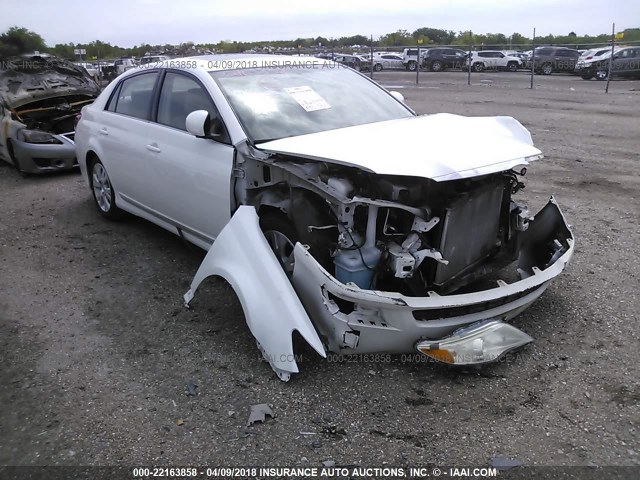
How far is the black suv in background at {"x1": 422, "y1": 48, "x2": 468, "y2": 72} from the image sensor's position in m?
33.5

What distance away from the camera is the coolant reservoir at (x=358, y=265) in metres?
3.18

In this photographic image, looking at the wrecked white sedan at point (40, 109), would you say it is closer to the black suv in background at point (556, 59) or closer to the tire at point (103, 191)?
the tire at point (103, 191)

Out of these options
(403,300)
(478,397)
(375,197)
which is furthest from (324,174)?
(478,397)

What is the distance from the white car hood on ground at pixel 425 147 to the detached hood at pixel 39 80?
689 cm

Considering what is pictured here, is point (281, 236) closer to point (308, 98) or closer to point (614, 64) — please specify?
point (308, 98)

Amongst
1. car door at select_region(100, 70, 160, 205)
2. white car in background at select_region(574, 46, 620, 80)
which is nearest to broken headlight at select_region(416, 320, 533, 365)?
car door at select_region(100, 70, 160, 205)

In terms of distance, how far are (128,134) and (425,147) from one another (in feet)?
9.86

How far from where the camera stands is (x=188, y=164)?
4211mm

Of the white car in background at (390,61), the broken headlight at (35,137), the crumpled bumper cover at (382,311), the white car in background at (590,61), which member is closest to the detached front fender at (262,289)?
the crumpled bumper cover at (382,311)

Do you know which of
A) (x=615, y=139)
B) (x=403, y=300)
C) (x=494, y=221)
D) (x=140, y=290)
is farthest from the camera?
(x=615, y=139)

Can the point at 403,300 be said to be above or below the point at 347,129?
below

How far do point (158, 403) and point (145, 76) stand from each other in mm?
3245

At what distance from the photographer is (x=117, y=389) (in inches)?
125

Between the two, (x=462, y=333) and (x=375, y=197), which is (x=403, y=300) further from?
(x=375, y=197)
